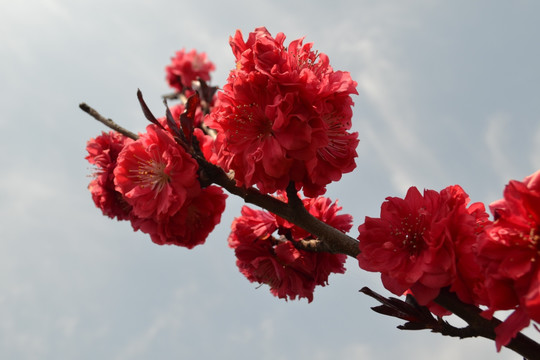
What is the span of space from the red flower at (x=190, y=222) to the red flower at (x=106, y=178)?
1.18 feet

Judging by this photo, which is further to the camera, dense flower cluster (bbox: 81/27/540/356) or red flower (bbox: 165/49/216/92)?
red flower (bbox: 165/49/216/92)

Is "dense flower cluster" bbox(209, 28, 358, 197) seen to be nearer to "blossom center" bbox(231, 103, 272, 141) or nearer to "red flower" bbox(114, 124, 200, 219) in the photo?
"blossom center" bbox(231, 103, 272, 141)

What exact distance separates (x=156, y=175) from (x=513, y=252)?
6.06ft

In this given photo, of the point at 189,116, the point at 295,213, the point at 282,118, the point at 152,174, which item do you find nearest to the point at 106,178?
the point at 152,174

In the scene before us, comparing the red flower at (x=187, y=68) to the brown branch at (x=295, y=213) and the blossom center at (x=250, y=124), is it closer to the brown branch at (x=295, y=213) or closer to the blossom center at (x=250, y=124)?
the brown branch at (x=295, y=213)

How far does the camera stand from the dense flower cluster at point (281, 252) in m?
2.58

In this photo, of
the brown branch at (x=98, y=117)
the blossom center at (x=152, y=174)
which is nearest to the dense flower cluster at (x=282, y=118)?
the blossom center at (x=152, y=174)

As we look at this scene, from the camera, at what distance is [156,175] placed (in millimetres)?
2461

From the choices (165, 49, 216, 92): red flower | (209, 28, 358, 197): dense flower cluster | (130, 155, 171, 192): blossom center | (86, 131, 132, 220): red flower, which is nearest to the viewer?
(209, 28, 358, 197): dense flower cluster

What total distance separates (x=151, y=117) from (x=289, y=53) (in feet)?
3.04

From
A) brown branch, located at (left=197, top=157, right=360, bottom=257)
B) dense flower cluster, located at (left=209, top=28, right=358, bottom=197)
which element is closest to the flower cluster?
brown branch, located at (left=197, top=157, right=360, bottom=257)

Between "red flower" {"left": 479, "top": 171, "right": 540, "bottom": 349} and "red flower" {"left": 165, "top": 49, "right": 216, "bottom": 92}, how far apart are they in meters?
5.38

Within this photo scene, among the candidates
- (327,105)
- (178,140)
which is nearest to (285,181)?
(327,105)

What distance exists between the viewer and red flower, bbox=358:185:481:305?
5.22ft
